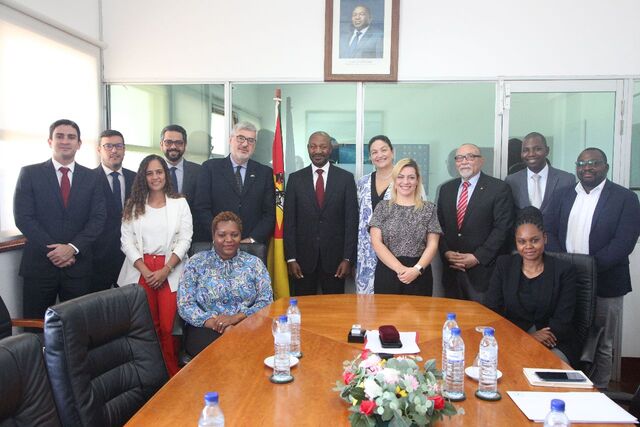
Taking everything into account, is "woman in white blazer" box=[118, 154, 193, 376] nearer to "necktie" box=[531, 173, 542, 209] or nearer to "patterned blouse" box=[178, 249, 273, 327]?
"patterned blouse" box=[178, 249, 273, 327]

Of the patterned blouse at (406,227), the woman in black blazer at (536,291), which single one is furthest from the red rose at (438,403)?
the patterned blouse at (406,227)

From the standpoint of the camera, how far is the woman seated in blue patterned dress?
2.83 metres

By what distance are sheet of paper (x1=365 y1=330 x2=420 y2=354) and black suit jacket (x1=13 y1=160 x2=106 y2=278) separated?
2244 millimetres

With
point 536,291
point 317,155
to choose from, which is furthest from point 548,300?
point 317,155

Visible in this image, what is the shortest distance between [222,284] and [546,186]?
106 inches

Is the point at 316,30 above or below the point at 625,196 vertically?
above

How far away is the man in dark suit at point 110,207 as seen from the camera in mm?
3908

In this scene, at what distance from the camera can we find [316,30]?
4559 millimetres

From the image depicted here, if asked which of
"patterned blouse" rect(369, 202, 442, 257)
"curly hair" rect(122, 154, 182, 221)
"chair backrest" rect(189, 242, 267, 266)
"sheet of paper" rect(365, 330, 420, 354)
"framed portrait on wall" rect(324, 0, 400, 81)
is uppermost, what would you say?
"framed portrait on wall" rect(324, 0, 400, 81)

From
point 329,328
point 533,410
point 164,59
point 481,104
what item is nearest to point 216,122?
point 164,59

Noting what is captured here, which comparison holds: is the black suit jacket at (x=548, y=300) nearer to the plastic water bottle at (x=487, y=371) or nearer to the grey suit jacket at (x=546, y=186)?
the plastic water bottle at (x=487, y=371)

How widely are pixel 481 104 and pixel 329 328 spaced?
2858 millimetres

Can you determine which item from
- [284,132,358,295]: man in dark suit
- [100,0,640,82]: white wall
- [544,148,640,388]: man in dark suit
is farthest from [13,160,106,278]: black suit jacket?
[544,148,640,388]: man in dark suit

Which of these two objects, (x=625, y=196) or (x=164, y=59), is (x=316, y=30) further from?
(x=625, y=196)
